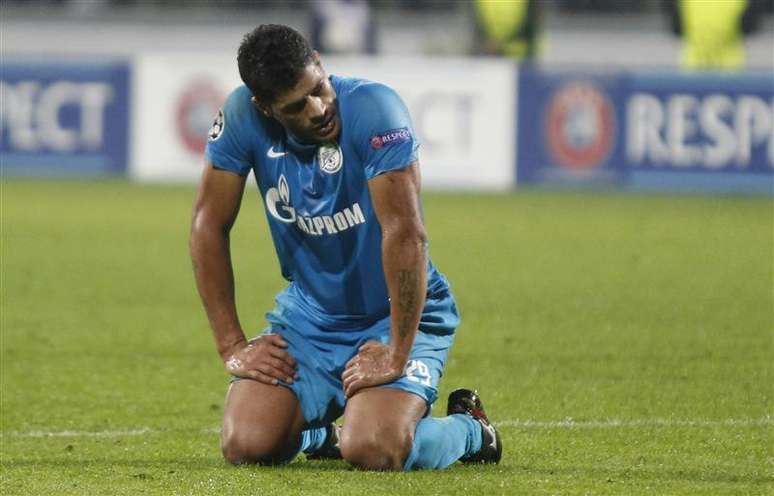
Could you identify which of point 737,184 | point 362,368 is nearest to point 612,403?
point 362,368

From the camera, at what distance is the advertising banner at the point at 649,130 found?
57.9 ft

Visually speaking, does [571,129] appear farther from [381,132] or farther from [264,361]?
[381,132]

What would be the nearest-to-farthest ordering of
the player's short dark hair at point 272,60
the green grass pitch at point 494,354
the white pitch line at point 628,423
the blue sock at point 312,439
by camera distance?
the player's short dark hair at point 272,60, the green grass pitch at point 494,354, the blue sock at point 312,439, the white pitch line at point 628,423

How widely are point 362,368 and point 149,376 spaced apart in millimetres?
2310

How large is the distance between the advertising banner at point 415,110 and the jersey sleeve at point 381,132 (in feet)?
41.1

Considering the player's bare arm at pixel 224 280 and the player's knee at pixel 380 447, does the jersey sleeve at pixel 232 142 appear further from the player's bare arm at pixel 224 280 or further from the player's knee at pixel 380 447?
the player's knee at pixel 380 447

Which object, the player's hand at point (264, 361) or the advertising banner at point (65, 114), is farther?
the advertising banner at point (65, 114)

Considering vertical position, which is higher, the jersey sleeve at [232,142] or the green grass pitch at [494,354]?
the jersey sleeve at [232,142]

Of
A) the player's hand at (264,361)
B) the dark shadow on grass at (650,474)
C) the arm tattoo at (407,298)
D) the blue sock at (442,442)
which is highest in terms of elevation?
the arm tattoo at (407,298)

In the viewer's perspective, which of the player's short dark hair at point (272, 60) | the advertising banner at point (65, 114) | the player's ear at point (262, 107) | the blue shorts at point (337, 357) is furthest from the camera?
the advertising banner at point (65, 114)

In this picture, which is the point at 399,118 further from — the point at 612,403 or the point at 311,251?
the point at 612,403

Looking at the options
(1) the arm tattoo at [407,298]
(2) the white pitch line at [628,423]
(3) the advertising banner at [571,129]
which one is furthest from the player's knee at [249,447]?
(3) the advertising banner at [571,129]

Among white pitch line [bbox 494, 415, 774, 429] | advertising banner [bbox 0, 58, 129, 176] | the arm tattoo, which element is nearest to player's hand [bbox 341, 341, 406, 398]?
the arm tattoo

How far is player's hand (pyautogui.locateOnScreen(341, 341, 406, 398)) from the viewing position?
5.33 meters
